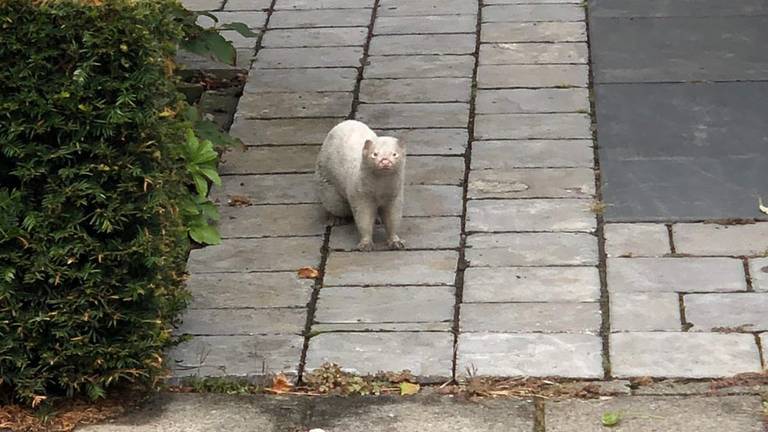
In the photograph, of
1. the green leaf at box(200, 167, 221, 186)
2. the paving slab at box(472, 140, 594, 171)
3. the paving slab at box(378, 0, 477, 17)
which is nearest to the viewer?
the green leaf at box(200, 167, 221, 186)

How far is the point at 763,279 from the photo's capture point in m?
5.56

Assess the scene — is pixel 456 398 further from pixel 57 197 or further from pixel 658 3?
pixel 658 3

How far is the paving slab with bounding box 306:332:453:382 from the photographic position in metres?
5.07

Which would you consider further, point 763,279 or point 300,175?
point 300,175

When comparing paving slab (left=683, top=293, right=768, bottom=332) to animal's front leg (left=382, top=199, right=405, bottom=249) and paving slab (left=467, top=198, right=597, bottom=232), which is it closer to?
paving slab (left=467, top=198, right=597, bottom=232)

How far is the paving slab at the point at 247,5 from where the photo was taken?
8.66 metres

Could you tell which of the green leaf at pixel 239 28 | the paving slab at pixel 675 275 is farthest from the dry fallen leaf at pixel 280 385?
the green leaf at pixel 239 28

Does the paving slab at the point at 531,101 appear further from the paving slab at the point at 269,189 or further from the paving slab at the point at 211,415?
the paving slab at the point at 211,415

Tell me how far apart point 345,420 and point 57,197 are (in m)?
1.18

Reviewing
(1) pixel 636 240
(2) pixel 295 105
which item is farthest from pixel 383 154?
(2) pixel 295 105

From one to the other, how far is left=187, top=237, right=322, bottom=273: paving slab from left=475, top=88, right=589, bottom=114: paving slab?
158 centimetres

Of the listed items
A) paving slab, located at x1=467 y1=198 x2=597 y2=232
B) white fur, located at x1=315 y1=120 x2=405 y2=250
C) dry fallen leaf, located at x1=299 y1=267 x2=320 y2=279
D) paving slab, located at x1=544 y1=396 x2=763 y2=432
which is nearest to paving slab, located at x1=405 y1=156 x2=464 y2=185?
paving slab, located at x1=467 y1=198 x2=597 y2=232

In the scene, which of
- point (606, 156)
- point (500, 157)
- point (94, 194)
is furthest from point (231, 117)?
point (94, 194)

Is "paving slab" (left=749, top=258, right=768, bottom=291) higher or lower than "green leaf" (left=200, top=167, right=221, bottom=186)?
higher
